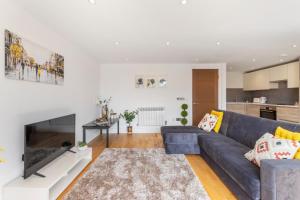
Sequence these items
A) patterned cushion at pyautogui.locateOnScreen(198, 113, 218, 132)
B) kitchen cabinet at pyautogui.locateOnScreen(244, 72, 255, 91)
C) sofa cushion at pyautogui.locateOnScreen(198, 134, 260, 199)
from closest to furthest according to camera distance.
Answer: sofa cushion at pyautogui.locateOnScreen(198, 134, 260, 199) → patterned cushion at pyautogui.locateOnScreen(198, 113, 218, 132) → kitchen cabinet at pyautogui.locateOnScreen(244, 72, 255, 91)

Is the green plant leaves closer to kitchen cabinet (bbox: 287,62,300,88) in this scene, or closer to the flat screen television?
kitchen cabinet (bbox: 287,62,300,88)

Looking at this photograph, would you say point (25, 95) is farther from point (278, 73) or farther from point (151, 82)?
point (278, 73)

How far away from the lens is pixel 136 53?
437 cm

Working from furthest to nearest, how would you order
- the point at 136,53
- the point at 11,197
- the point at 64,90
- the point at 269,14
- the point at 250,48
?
1. the point at 136,53
2. the point at 250,48
3. the point at 64,90
4. the point at 269,14
5. the point at 11,197

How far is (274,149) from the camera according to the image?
5.86 feet

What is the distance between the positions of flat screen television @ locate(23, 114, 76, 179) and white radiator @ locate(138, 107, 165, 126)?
9.57 ft

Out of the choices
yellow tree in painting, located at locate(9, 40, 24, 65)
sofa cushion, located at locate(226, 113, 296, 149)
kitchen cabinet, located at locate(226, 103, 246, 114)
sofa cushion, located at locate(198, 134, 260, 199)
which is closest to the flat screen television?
yellow tree in painting, located at locate(9, 40, 24, 65)

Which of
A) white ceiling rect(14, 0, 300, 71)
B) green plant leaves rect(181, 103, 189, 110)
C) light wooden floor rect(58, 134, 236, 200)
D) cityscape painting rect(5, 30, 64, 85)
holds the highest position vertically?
white ceiling rect(14, 0, 300, 71)

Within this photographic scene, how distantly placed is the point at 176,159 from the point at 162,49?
7.92ft

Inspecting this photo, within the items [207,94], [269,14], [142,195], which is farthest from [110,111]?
[269,14]

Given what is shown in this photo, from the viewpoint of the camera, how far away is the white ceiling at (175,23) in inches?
81.4

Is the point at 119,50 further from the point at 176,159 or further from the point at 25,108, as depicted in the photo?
the point at 176,159

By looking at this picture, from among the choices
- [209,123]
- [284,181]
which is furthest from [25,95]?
[209,123]

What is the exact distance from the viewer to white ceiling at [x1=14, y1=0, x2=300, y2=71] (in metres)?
2.07
